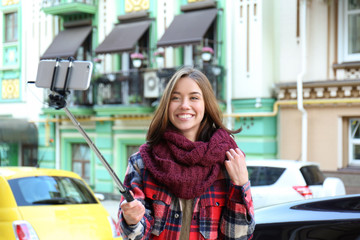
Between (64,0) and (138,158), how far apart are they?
39.3 feet

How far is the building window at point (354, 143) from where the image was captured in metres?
9.96

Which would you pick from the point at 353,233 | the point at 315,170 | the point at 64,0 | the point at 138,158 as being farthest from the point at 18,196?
the point at 64,0

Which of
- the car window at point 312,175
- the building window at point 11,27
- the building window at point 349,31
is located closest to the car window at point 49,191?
the car window at point 312,175

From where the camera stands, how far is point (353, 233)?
7.88 feet

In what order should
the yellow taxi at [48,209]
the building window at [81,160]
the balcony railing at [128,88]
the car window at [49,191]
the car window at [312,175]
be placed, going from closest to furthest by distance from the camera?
the yellow taxi at [48,209] → the car window at [49,191] → the car window at [312,175] → the balcony railing at [128,88] → the building window at [81,160]

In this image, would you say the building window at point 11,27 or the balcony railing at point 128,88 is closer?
the balcony railing at point 128,88

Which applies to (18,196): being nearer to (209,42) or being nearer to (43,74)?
(43,74)

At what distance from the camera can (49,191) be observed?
215 inches

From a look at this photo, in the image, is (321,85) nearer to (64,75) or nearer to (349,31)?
(349,31)

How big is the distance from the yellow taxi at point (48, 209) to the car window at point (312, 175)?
2.95 meters

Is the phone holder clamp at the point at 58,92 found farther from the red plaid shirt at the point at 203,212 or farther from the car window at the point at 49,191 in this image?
the car window at the point at 49,191

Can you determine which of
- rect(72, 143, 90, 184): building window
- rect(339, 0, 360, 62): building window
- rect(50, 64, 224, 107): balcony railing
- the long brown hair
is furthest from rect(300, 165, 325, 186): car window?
rect(72, 143, 90, 184): building window

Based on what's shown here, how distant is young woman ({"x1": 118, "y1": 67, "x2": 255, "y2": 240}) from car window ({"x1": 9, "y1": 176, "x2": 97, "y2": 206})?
3214 millimetres

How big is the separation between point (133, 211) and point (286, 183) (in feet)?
17.8
